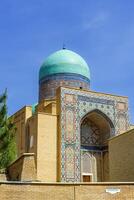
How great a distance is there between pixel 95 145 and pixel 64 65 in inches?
187

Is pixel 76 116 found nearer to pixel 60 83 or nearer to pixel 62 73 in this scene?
pixel 60 83

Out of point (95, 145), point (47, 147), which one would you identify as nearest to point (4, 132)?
point (47, 147)

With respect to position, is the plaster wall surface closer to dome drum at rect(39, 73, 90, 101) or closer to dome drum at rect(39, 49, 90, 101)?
dome drum at rect(39, 73, 90, 101)

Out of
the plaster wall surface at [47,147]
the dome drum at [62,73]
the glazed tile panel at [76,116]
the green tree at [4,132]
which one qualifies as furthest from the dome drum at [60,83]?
the green tree at [4,132]

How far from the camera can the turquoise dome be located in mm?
22359

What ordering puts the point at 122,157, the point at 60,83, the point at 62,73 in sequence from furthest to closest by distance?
1. the point at 62,73
2. the point at 60,83
3. the point at 122,157

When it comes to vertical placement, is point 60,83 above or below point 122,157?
above

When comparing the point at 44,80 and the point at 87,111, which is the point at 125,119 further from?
the point at 44,80

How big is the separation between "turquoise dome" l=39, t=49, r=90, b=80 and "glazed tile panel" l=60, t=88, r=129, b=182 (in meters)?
3.12

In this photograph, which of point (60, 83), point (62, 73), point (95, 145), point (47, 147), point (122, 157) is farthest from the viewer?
point (62, 73)

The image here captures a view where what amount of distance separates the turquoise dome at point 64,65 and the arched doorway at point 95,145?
3368 millimetres

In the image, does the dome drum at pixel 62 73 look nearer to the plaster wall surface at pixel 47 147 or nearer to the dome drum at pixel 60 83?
the dome drum at pixel 60 83

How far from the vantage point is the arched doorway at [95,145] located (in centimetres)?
1925

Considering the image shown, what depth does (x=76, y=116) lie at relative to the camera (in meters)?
18.8
